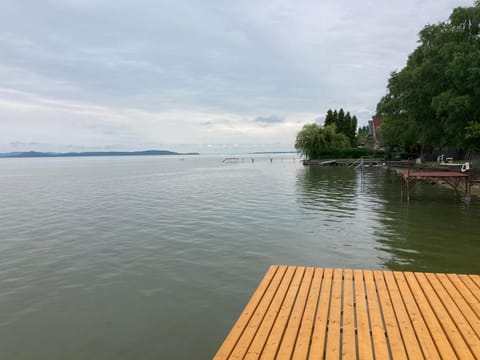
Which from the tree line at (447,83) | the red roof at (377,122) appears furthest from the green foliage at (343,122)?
the tree line at (447,83)

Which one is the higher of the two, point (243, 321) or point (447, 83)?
point (447, 83)

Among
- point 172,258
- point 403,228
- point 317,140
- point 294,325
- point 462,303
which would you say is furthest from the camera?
point 317,140

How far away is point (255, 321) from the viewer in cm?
420

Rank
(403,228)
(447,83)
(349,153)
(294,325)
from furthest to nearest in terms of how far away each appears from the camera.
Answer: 1. (349,153)
2. (447,83)
3. (403,228)
4. (294,325)

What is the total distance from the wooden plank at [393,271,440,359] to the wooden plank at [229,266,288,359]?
1902mm

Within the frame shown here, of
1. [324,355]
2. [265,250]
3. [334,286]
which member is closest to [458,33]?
[265,250]

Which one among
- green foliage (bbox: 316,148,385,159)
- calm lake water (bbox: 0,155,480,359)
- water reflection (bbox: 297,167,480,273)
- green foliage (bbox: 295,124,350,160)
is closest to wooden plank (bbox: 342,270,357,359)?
calm lake water (bbox: 0,155,480,359)

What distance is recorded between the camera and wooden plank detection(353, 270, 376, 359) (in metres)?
3.55

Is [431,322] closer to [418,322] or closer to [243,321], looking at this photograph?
[418,322]

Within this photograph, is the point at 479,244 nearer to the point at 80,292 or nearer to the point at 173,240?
the point at 173,240

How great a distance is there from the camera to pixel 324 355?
3.56 m

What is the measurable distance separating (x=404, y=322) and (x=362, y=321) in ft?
1.71

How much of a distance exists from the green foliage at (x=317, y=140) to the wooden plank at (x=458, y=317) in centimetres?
6408

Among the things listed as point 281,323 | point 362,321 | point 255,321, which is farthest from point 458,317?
point 255,321
